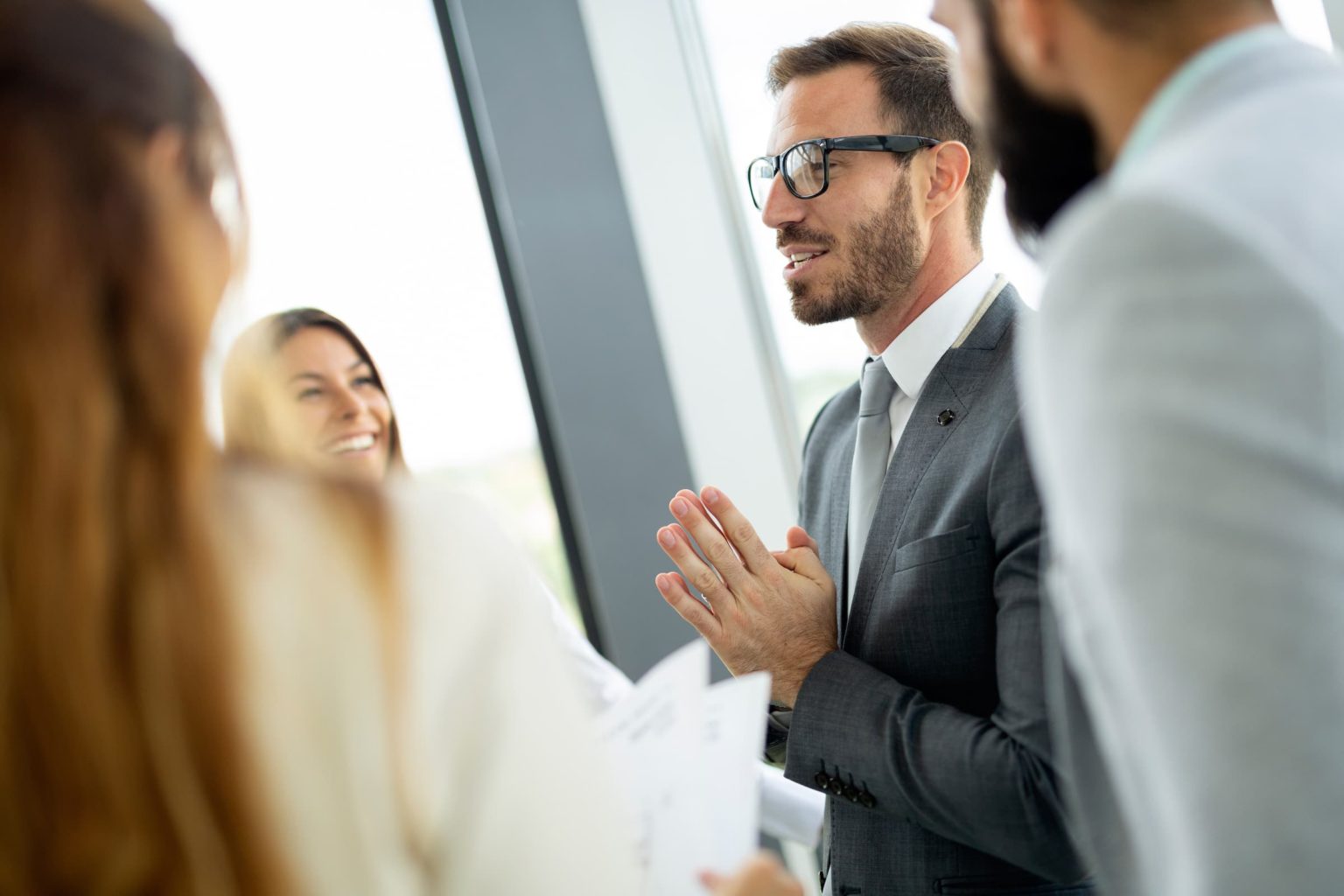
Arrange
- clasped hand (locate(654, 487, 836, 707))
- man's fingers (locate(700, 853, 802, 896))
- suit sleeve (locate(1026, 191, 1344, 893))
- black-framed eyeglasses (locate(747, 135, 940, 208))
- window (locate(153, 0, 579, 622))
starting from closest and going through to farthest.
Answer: suit sleeve (locate(1026, 191, 1344, 893)) → man's fingers (locate(700, 853, 802, 896)) → clasped hand (locate(654, 487, 836, 707)) → black-framed eyeglasses (locate(747, 135, 940, 208)) → window (locate(153, 0, 579, 622))

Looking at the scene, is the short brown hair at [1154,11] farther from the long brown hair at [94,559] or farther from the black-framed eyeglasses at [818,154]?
the black-framed eyeglasses at [818,154]

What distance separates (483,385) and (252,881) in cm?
232

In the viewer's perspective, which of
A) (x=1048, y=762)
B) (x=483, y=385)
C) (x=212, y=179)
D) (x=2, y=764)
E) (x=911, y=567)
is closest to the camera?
(x=2, y=764)

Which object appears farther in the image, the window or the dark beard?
the window

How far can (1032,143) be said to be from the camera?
0.93m

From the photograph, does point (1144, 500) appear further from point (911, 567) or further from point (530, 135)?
point (530, 135)

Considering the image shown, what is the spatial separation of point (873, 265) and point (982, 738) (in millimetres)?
806

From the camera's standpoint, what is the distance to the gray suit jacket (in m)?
1.27

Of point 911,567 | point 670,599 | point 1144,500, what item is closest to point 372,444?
point 670,599

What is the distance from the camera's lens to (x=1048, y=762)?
4.12 ft

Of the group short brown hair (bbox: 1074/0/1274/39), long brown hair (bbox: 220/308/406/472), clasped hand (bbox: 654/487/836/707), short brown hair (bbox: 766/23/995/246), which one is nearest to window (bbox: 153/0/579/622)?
clasped hand (bbox: 654/487/836/707)

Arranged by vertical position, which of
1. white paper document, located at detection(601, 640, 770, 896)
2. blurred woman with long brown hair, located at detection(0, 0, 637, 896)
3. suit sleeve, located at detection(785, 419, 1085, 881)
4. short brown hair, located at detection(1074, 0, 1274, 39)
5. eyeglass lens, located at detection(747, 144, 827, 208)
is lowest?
suit sleeve, located at detection(785, 419, 1085, 881)

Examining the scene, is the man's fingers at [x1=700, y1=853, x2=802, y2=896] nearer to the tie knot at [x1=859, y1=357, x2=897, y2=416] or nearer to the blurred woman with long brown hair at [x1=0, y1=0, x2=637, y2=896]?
the blurred woman with long brown hair at [x1=0, y1=0, x2=637, y2=896]

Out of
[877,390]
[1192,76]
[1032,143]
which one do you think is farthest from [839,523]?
[1192,76]
